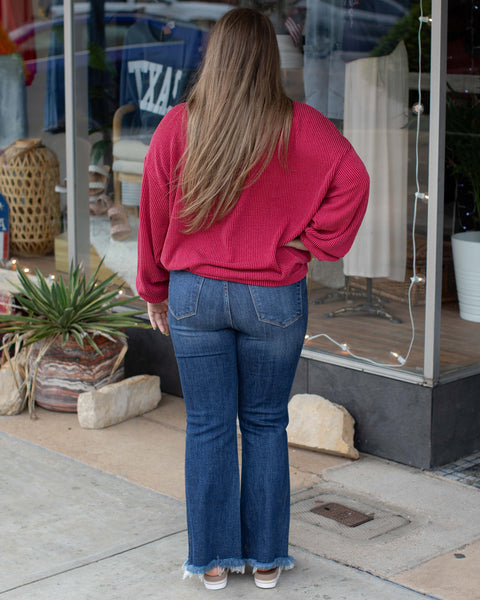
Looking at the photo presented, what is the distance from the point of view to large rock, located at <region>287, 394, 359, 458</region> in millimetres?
4121

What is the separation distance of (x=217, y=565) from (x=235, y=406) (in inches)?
20.5

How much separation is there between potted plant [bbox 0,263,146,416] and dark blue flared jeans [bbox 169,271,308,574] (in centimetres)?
189

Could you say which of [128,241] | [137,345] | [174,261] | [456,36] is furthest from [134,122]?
[174,261]

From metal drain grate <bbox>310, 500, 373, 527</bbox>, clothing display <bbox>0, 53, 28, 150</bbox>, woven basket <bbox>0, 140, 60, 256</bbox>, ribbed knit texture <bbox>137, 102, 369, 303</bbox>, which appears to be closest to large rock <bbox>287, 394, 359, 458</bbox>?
metal drain grate <bbox>310, 500, 373, 527</bbox>

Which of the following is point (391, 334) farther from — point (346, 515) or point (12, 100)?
point (12, 100)

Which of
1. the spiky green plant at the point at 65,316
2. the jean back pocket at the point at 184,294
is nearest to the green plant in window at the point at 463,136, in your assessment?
the jean back pocket at the point at 184,294

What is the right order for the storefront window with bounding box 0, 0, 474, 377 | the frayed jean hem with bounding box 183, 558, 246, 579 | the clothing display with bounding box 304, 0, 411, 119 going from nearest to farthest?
the frayed jean hem with bounding box 183, 558, 246, 579
the storefront window with bounding box 0, 0, 474, 377
the clothing display with bounding box 304, 0, 411, 119

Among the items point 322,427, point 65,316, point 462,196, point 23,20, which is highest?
point 23,20

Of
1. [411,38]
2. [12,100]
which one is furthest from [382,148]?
[12,100]

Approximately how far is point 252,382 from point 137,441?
5.64 ft

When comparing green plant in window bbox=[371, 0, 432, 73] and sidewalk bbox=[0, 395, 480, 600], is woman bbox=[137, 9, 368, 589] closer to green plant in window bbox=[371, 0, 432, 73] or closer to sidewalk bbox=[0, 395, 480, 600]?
sidewalk bbox=[0, 395, 480, 600]

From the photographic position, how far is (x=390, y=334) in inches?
171

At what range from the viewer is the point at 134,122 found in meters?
5.52

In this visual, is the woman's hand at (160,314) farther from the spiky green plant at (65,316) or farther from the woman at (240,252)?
the spiky green plant at (65,316)
